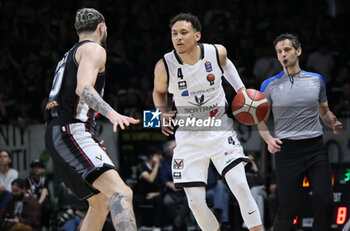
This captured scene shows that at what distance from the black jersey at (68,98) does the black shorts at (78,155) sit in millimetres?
79

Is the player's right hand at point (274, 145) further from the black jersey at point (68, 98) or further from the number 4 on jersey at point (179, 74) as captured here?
the black jersey at point (68, 98)

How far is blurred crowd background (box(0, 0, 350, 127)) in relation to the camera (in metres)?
11.7

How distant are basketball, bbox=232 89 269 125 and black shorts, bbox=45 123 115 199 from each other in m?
1.79

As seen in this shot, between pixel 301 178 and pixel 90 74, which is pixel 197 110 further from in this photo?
pixel 90 74

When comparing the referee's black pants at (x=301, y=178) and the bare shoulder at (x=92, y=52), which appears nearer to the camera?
the bare shoulder at (x=92, y=52)

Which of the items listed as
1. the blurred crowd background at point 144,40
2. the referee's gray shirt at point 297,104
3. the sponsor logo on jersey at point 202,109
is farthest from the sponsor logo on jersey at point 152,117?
the blurred crowd background at point 144,40

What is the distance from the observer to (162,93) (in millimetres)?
6469

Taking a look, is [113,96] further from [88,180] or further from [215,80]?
[88,180]

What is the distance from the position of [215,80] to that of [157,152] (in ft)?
14.8

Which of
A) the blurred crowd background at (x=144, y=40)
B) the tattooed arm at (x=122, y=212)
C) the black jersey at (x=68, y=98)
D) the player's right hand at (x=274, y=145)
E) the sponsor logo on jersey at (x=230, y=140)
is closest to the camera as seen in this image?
the tattooed arm at (x=122, y=212)

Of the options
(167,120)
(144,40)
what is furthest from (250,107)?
(144,40)

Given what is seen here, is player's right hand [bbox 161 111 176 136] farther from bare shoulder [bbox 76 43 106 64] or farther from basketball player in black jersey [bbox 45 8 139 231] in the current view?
bare shoulder [bbox 76 43 106 64]

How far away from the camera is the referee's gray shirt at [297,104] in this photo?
657cm

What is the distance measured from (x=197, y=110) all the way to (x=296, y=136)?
110cm
